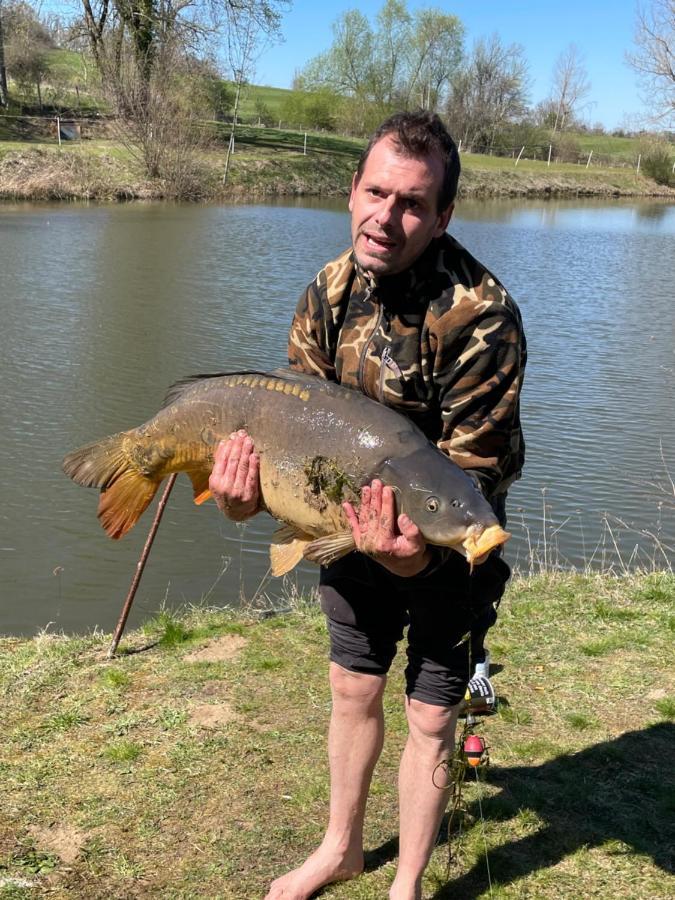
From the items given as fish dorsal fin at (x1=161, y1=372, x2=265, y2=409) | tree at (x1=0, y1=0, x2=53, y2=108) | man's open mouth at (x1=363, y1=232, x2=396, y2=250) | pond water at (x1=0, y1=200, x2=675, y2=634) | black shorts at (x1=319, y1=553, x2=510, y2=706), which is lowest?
pond water at (x1=0, y1=200, x2=675, y2=634)

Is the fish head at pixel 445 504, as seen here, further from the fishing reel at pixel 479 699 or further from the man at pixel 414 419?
the fishing reel at pixel 479 699

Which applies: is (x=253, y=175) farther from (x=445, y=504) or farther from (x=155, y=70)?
(x=445, y=504)

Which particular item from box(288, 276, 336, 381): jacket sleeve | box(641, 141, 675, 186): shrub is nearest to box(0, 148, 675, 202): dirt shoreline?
box(641, 141, 675, 186): shrub

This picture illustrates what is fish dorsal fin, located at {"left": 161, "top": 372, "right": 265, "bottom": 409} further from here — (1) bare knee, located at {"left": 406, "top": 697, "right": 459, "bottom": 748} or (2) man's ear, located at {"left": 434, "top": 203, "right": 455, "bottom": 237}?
(1) bare knee, located at {"left": 406, "top": 697, "right": 459, "bottom": 748}

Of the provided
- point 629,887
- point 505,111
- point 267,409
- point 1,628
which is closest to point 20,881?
point 267,409

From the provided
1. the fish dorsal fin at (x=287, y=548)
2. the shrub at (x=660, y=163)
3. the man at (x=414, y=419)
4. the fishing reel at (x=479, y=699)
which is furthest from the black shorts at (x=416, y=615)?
the shrub at (x=660, y=163)

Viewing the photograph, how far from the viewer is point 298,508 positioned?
242 cm

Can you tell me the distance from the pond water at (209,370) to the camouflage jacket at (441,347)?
3.67 m

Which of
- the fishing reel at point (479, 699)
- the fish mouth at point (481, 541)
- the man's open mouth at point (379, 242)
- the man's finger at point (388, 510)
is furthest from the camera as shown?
the fishing reel at point (479, 699)

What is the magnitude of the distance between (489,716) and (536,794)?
0.58 m

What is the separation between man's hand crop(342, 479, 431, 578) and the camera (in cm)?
215

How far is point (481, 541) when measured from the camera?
208 centimetres

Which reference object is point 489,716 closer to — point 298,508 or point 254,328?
point 298,508

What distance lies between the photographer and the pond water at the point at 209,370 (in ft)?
21.7
